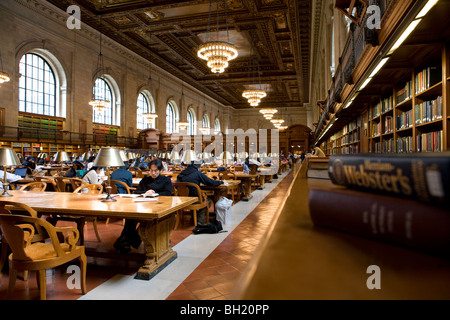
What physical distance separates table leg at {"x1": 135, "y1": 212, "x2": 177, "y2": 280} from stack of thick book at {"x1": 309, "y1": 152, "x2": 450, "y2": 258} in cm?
282

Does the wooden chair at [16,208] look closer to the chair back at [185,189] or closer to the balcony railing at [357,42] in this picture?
the chair back at [185,189]

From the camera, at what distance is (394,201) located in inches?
18.8

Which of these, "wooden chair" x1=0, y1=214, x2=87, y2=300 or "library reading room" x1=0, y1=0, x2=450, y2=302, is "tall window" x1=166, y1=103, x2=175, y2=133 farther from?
"wooden chair" x1=0, y1=214, x2=87, y2=300

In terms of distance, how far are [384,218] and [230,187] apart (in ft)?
20.0

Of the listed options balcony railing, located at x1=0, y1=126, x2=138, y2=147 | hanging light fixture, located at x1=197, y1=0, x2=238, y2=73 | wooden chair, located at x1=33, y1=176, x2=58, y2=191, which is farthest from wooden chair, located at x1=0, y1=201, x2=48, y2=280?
balcony railing, located at x1=0, y1=126, x2=138, y2=147

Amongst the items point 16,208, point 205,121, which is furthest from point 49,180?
point 205,121

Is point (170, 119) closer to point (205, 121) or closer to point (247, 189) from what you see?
point (205, 121)

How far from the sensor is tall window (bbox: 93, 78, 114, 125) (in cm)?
1838

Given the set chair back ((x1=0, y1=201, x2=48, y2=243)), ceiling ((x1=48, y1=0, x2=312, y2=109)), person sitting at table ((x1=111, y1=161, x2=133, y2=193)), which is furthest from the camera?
ceiling ((x1=48, y1=0, x2=312, y2=109))

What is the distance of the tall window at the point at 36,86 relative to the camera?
14094 millimetres

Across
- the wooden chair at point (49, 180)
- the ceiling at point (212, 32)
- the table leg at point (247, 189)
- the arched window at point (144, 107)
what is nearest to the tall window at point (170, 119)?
the arched window at point (144, 107)

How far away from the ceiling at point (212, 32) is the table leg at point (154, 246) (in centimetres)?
1054
